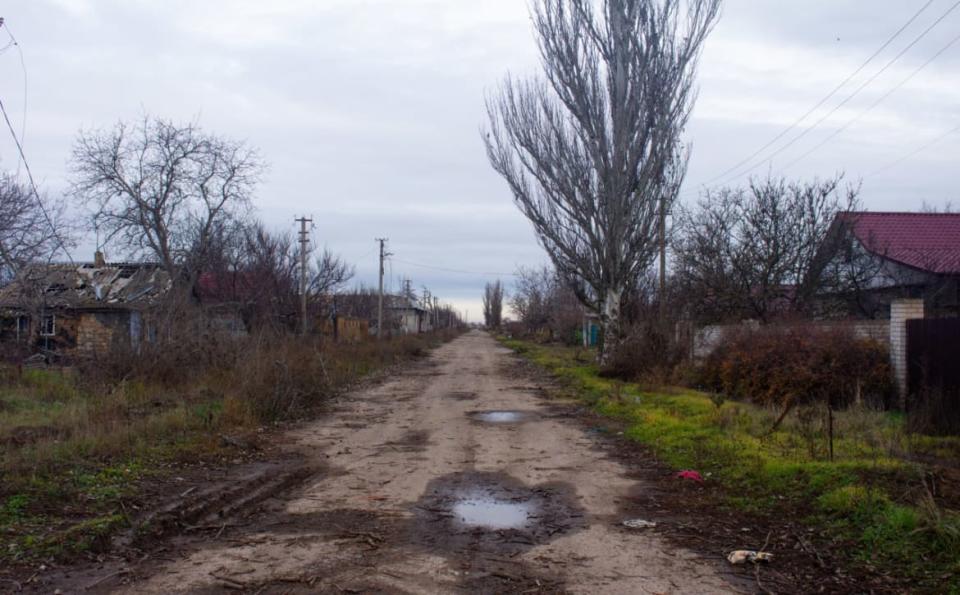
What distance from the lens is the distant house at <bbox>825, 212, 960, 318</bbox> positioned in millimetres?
23547

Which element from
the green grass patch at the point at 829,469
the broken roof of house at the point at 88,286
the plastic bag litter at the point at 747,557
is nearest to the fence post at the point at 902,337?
the green grass patch at the point at 829,469

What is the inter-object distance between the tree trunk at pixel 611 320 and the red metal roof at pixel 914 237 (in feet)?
24.6

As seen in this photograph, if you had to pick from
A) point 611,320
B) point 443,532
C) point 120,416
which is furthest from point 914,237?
point 120,416

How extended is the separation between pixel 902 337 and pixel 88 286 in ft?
98.9

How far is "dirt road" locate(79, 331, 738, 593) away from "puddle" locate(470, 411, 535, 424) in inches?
79.6

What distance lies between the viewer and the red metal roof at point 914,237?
24345 mm

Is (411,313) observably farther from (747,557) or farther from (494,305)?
(747,557)

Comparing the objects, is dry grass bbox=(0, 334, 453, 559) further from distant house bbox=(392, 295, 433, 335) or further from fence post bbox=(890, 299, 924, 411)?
distant house bbox=(392, 295, 433, 335)

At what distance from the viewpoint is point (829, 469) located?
816cm

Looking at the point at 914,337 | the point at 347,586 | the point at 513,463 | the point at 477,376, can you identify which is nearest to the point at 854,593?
the point at 347,586

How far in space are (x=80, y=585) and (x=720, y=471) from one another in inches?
281

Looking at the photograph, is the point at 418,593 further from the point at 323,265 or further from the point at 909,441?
the point at 323,265

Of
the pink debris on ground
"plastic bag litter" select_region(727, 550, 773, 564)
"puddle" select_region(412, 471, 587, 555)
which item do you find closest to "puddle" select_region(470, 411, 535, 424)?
"puddle" select_region(412, 471, 587, 555)

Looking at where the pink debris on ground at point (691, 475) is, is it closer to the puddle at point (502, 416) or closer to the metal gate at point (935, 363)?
the metal gate at point (935, 363)
